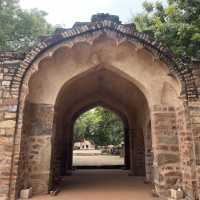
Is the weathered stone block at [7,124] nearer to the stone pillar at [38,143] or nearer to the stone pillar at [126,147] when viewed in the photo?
the stone pillar at [38,143]

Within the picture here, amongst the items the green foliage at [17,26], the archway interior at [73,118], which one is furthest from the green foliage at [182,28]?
the green foliage at [17,26]

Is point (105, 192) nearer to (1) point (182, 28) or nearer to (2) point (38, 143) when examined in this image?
(2) point (38, 143)

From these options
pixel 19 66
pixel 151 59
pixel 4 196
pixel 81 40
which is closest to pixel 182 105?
pixel 151 59

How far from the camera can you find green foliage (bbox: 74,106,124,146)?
23.6m

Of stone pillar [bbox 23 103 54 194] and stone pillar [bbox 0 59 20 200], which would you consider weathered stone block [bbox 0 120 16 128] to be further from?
stone pillar [bbox 23 103 54 194]

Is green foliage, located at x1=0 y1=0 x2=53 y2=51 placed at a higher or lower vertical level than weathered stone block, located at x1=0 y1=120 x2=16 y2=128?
higher

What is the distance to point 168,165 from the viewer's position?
563 centimetres

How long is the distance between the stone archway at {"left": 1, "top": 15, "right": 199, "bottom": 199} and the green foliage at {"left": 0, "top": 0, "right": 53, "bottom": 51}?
7159 mm

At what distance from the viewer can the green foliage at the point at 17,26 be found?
12552 millimetres

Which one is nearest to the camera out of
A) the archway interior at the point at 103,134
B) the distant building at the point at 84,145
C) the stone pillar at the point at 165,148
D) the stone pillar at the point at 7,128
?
the stone pillar at the point at 7,128

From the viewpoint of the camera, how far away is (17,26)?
1349cm

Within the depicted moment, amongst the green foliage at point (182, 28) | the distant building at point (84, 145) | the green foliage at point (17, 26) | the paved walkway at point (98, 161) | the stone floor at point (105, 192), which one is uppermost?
the green foliage at point (17, 26)

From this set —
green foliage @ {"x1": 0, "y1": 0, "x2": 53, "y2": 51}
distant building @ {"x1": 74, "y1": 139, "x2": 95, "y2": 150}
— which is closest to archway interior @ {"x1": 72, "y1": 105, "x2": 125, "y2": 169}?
green foliage @ {"x1": 0, "y1": 0, "x2": 53, "y2": 51}

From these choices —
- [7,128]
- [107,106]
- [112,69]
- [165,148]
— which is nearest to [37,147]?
[7,128]
